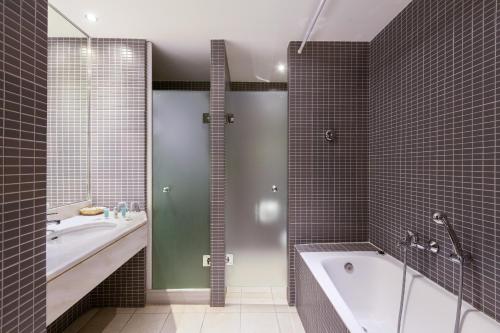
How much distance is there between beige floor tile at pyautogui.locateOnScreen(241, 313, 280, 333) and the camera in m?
2.03

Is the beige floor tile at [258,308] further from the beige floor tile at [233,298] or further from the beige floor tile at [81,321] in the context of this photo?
the beige floor tile at [81,321]

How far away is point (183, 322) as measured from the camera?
84.3 inches

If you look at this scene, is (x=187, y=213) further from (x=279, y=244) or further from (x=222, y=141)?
(x=279, y=244)

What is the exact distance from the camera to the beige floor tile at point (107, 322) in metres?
2.05

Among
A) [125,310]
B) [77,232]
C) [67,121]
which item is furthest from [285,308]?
[67,121]

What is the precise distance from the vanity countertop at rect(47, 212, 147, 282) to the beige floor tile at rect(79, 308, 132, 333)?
82 centimetres

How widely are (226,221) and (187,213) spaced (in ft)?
1.35

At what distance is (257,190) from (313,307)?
1.20 m

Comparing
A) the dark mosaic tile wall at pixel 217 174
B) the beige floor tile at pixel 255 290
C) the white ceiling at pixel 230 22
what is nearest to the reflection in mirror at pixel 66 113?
the white ceiling at pixel 230 22

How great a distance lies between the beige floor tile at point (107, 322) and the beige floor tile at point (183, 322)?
1.21ft

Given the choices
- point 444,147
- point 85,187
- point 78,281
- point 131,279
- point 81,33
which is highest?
point 81,33

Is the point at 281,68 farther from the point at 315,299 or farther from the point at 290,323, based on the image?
the point at 290,323

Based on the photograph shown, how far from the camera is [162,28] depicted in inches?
85.4

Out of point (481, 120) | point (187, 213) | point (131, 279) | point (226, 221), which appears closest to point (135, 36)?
point (187, 213)
